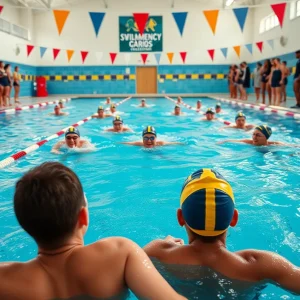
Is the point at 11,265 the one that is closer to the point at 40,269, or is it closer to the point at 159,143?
the point at 40,269

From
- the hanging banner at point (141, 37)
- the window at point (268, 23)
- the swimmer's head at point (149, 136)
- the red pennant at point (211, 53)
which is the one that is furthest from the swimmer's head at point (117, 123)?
the hanging banner at point (141, 37)

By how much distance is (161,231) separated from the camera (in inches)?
128

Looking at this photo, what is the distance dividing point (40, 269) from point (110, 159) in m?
4.75

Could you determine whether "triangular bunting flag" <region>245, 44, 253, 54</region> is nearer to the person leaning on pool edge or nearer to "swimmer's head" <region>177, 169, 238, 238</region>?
"swimmer's head" <region>177, 169, 238, 238</region>

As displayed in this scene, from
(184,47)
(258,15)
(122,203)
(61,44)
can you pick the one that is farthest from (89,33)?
(122,203)

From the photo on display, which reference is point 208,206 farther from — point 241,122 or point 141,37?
point 141,37

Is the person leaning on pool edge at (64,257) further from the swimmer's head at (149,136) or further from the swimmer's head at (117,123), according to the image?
the swimmer's head at (117,123)

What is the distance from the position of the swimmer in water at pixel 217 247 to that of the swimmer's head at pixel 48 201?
0.63m

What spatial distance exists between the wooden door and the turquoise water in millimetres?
18744

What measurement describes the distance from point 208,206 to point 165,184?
288cm

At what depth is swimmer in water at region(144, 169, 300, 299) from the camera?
1814 mm

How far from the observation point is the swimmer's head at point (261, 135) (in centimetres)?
680

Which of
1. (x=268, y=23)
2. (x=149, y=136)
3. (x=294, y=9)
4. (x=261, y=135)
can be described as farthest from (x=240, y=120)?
(x=268, y=23)

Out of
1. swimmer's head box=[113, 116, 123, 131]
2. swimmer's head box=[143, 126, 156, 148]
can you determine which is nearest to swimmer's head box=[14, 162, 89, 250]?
swimmer's head box=[143, 126, 156, 148]
